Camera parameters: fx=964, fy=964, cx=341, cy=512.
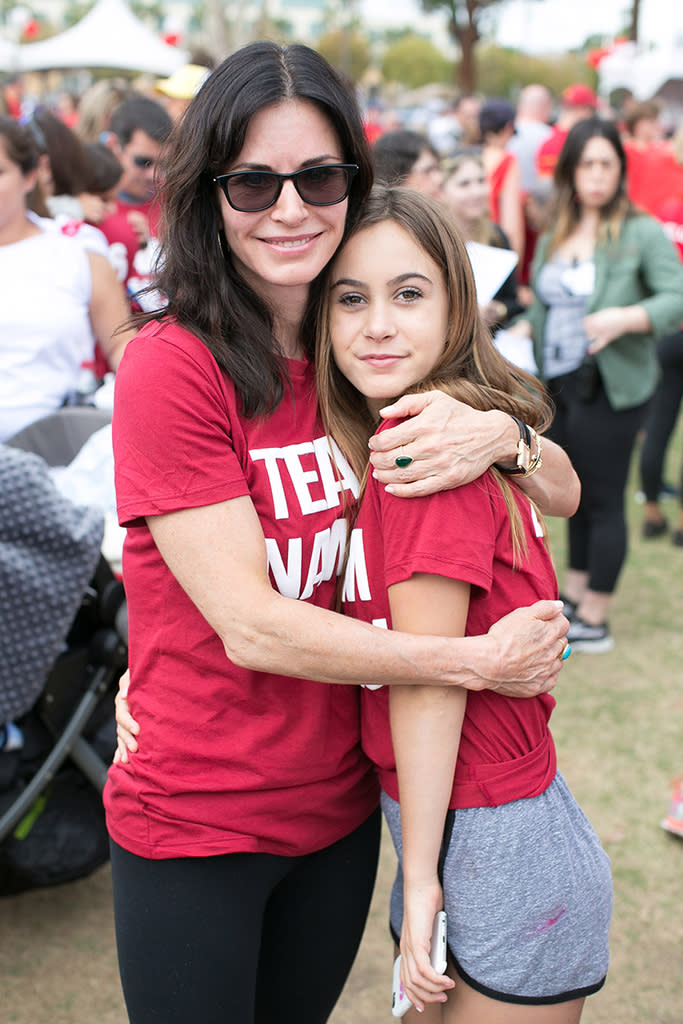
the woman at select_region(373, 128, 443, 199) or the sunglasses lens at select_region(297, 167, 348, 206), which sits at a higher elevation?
the sunglasses lens at select_region(297, 167, 348, 206)

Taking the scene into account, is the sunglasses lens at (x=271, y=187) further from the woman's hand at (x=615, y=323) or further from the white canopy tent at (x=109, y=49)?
the white canopy tent at (x=109, y=49)

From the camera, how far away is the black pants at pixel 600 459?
161 inches

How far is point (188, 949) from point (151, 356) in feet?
2.98

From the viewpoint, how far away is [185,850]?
146 cm

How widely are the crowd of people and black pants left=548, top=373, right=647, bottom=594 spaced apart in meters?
2.48

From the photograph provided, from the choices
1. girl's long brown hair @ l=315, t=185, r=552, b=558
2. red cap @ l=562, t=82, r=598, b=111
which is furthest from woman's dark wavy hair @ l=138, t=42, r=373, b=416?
red cap @ l=562, t=82, r=598, b=111

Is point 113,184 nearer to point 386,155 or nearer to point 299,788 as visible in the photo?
point 386,155

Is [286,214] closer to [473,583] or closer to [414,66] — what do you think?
[473,583]

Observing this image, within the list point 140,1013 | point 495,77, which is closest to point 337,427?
point 140,1013

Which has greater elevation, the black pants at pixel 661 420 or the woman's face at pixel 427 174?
the woman's face at pixel 427 174

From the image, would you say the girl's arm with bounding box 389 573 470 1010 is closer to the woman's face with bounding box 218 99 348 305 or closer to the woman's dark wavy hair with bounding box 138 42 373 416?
the woman's dark wavy hair with bounding box 138 42 373 416

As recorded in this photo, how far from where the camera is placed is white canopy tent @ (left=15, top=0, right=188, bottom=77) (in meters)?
16.3

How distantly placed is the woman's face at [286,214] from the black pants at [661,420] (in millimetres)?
4378

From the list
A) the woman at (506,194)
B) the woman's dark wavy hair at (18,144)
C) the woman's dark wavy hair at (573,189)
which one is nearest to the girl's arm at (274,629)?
the woman's dark wavy hair at (18,144)
